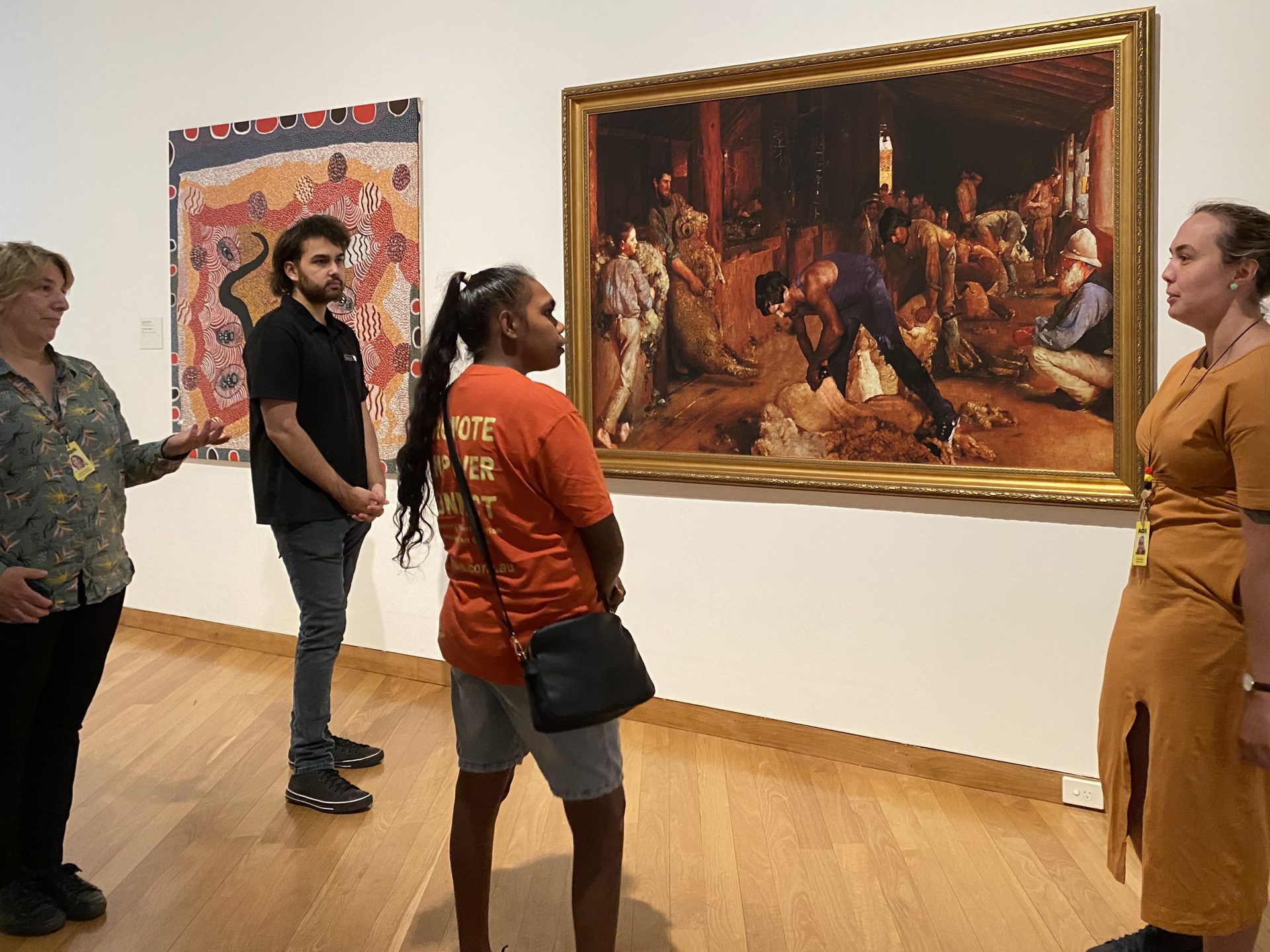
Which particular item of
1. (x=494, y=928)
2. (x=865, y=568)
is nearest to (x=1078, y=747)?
(x=865, y=568)

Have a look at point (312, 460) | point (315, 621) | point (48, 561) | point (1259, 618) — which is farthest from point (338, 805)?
point (1259, 618)

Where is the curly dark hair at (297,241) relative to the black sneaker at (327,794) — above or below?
above

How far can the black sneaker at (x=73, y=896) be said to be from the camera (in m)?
2.48

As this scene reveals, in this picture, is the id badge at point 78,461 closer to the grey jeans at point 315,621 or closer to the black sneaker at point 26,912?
the grey jeans at point 315,621

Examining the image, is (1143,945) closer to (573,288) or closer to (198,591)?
(573,288)

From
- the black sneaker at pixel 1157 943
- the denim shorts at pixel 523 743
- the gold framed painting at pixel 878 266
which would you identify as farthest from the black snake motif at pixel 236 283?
the black sneaker at pixel 1157 943

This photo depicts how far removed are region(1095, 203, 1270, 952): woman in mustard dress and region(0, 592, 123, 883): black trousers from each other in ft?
7.56

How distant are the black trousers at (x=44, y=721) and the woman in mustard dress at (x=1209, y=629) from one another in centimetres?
230

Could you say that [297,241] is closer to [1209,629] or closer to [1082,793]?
[1209,629]

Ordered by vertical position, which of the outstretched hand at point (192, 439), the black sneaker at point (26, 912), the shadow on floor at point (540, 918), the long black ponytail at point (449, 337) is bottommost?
the shadow on floor at point (540, 918)

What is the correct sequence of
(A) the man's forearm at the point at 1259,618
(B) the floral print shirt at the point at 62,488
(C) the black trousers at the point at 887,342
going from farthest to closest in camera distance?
(C) the black trousers at the point at 887,342 → (B) the floral print shirt at the point at 62,488 → (A) the man's forearm at the point at 1259,618

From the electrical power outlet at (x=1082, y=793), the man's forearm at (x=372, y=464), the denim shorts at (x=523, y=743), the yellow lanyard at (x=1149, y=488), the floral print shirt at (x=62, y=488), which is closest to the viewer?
the denim shorts at (x=523, y=743)

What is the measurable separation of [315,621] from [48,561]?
37.7 inches

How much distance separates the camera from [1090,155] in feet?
9.58
